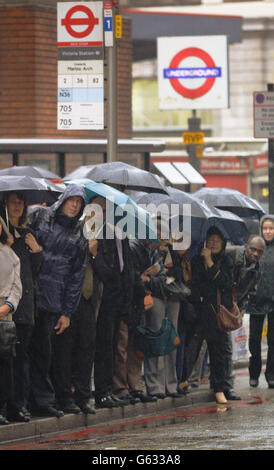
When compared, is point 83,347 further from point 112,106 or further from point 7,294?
point 112,106

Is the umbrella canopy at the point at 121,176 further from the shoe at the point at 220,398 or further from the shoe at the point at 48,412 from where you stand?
the shoe at the point at 48,412

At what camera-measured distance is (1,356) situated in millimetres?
10781

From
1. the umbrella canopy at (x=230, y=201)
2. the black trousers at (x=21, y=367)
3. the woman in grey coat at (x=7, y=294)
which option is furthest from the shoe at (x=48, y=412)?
the umbrella canopy at (x=230, y=201)

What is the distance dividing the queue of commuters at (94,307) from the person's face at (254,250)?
1.09ft

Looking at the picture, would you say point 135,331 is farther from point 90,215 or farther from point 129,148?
point 129,148

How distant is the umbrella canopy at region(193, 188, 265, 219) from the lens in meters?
16.5

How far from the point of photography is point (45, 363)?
11625 mm

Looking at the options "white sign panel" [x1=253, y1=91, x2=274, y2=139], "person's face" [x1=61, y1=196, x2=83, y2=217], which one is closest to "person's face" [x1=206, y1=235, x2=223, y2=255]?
"person's face" [x1=61, y1=196, x2=83, y2=217]

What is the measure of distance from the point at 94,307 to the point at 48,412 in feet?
3.82

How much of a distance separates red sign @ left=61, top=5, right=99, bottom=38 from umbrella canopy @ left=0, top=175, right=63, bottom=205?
2194 millimetres

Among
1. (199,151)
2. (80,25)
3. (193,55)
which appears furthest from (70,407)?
(193,55)

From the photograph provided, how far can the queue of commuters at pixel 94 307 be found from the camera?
1126 cm

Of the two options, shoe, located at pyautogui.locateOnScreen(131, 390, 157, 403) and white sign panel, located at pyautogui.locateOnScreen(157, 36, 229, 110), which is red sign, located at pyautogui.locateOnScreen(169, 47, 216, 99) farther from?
shoe, located at pyautogui.locateOnScreen(131, 390, 157, 403)
